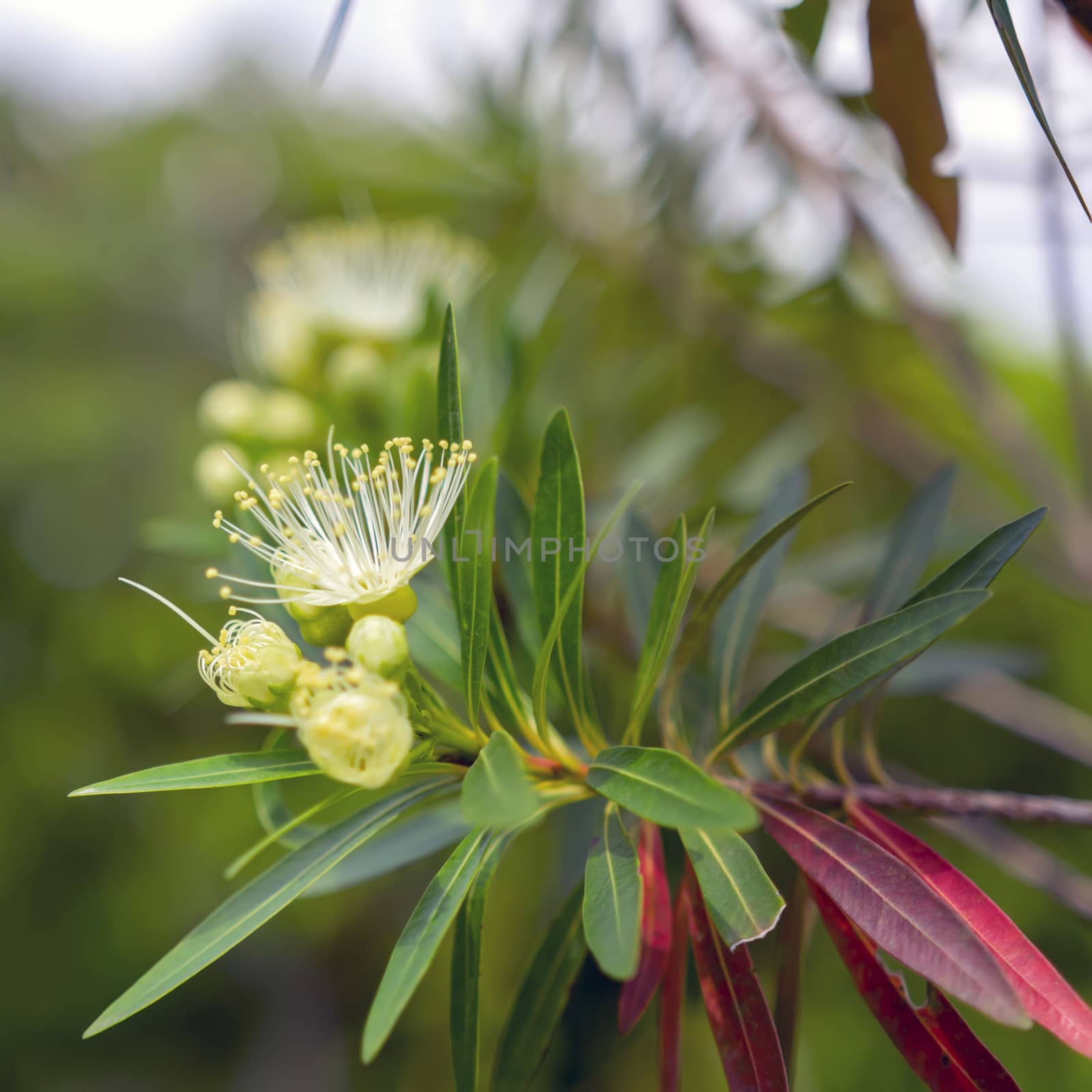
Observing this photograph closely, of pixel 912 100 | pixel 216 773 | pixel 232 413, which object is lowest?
pixel 232 413

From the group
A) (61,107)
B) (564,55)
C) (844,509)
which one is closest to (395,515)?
(564,55)

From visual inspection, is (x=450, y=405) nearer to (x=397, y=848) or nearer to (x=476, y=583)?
(x=476, y=583)

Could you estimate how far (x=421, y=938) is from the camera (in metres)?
0.58

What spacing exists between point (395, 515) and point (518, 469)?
0.51 m

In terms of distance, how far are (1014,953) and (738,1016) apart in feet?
0.73

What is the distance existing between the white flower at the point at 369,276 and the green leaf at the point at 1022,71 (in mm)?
949

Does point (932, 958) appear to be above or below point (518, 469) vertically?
above

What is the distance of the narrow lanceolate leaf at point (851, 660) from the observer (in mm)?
582

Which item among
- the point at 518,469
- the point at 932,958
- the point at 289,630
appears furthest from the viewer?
the point at 518,469

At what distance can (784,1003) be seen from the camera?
0.80m

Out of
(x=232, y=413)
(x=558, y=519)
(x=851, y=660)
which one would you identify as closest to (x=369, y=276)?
(x=232, y=413)

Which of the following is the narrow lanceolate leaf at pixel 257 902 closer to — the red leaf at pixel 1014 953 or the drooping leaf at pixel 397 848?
the drooping leaf at pixel 397 848

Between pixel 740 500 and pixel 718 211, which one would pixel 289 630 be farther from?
pixel 718 211

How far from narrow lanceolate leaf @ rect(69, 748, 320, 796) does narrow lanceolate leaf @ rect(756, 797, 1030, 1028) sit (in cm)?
42
